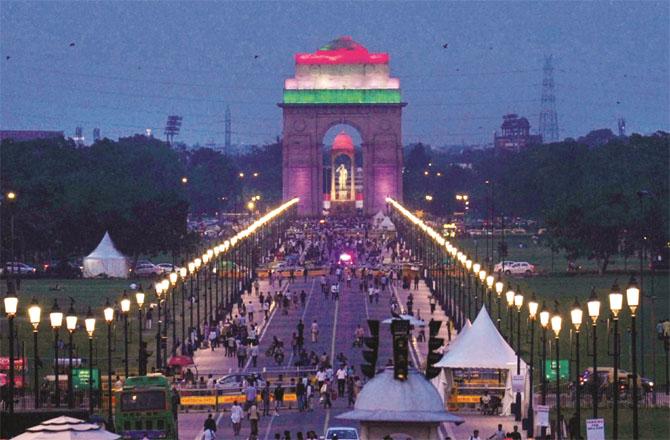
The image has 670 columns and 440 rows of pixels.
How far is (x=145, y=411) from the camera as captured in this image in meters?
37.1

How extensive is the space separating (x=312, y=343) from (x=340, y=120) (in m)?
118

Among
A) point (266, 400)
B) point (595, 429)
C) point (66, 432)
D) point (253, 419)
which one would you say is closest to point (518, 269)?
point (266, 400)

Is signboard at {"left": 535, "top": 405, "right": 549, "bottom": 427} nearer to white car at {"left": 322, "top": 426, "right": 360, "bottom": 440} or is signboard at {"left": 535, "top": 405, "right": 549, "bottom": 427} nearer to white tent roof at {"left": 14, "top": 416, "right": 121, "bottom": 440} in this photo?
white car at {"left": 322, "top": 426, "right": 360, "bottom": 440}

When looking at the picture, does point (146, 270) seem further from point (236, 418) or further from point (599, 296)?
point (236, 418)

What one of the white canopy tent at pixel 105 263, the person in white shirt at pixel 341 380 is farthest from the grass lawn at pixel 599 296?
the white canopy tent at pixel 105 263

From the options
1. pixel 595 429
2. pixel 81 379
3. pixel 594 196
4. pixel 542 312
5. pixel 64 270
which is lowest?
pixel 595 429

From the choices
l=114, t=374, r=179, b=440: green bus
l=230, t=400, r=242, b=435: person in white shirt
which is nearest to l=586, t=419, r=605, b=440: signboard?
l=114, t=374, r=179, b=440: green bus

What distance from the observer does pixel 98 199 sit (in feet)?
363

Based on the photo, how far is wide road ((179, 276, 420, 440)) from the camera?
143ft

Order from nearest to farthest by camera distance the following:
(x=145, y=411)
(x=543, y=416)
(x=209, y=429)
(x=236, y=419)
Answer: (x=145, y=411)
(x=543, y=416)
(x=209, y=429)
(x=236, y=419)

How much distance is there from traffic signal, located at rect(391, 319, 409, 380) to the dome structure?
114mm

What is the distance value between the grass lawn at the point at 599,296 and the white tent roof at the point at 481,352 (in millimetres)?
2852

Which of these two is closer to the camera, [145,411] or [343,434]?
[343,434]

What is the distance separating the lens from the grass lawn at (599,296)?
56.7m
